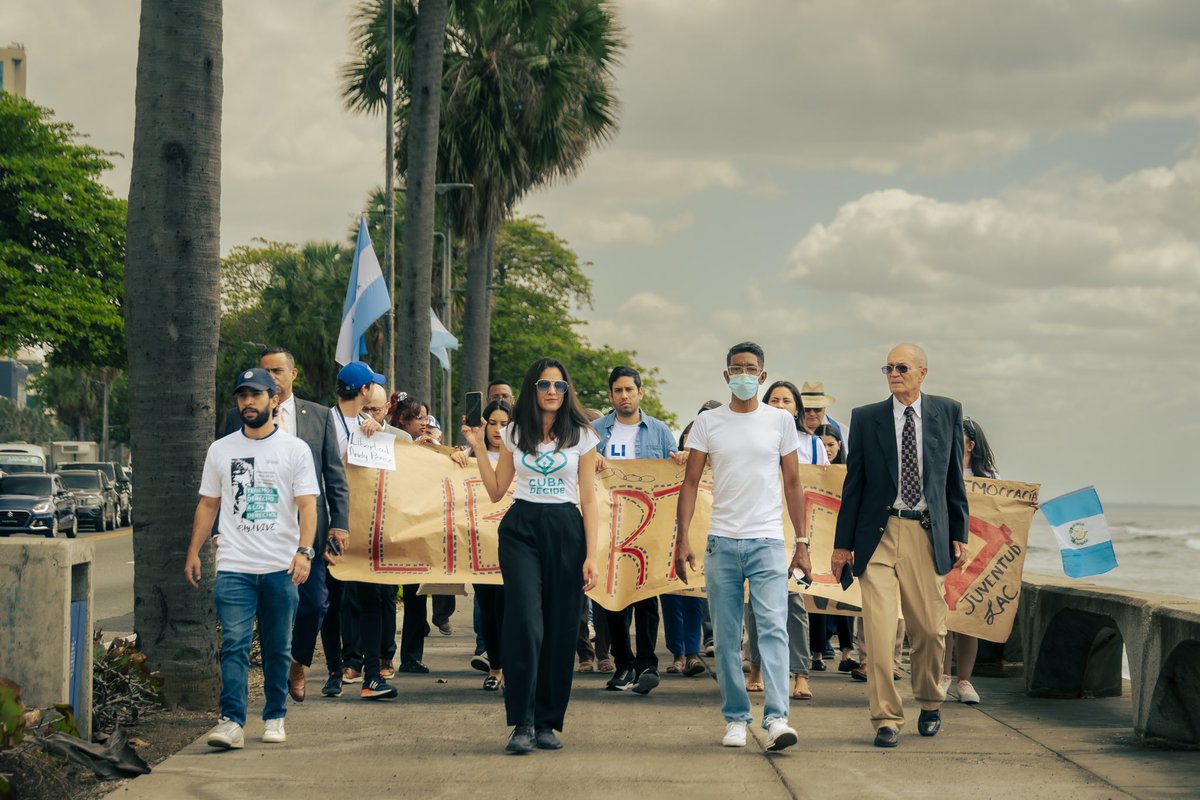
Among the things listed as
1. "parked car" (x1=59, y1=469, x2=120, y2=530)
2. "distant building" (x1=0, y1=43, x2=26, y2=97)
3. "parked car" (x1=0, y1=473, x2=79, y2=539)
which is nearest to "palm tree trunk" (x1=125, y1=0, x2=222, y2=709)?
"parked car" (x1=0, y1=473, x2=79, y2=539)

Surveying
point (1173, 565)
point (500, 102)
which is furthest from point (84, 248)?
point (1173, 565)

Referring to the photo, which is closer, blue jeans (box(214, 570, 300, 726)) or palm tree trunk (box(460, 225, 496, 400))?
blue jeans (box(214, 570, 300, 726))

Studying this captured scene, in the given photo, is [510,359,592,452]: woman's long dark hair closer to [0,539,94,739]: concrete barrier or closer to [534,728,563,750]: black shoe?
[534,728,563,750]: black shoe

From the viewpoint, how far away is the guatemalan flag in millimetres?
→ 10312

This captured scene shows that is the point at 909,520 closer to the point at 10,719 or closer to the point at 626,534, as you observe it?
the point at 626,534

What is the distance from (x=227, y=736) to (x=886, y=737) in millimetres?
3281

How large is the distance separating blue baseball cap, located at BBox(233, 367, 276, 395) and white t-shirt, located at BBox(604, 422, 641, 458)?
11.2ft

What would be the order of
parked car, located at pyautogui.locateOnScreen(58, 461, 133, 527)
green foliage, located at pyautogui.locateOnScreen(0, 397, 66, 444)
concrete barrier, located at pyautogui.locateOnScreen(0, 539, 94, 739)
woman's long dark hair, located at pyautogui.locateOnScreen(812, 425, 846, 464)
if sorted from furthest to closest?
green foliage, located at pyautogui.locateOnScreen(0, 397, 66, 444)
parked car, located at pyautogui.locateOnScreen(58, 461, 133, 527)
woman's long dark hair, located at pyautogui.locateOnScreen(812, 425, 846, 464)
concrete barrier, located at pyautogui.locateOnScreen(0, 539, 94, 739)

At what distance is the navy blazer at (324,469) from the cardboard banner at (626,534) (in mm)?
1016

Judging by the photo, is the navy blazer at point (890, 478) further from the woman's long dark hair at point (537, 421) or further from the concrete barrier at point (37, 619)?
the concrete barrier at point (37, 619)

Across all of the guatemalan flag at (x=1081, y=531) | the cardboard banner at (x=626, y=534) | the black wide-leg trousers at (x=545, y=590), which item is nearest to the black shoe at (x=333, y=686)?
the cardboard banner at (x=626, y=534)

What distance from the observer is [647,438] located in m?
10.6

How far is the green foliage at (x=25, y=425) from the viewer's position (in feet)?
481

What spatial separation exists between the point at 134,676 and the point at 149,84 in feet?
11.0
